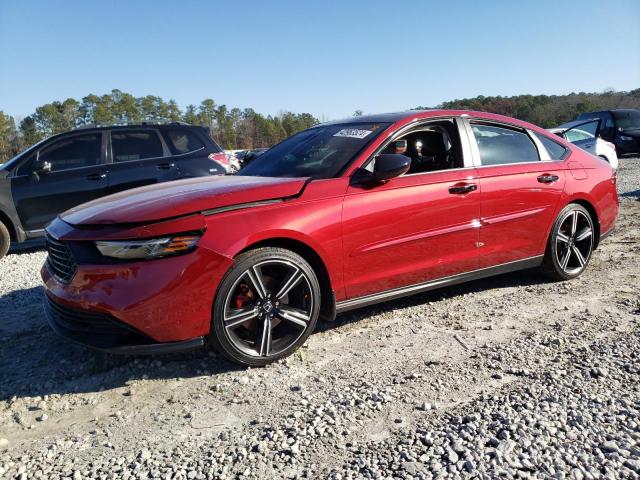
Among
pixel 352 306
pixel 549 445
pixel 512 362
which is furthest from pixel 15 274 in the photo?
pixel 549 445

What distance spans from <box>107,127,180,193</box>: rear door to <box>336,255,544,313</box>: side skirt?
4.93 metres

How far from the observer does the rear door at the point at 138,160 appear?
24.2ft

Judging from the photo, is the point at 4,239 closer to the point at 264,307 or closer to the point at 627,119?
the point at 264,307

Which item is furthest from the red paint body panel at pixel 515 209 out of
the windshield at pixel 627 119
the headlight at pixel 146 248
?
the windshield at pixel 627 119

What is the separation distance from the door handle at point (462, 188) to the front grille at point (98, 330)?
2.50 m

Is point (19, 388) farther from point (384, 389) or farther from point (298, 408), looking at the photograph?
point (384, 389)

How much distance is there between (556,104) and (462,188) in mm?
55670

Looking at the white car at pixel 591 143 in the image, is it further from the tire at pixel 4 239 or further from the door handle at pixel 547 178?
the tire at pixel 4 239

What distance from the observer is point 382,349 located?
3350 millimetres

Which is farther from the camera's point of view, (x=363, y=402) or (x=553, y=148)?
(x=553, y=148)

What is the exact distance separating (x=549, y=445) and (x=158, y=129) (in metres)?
7.29

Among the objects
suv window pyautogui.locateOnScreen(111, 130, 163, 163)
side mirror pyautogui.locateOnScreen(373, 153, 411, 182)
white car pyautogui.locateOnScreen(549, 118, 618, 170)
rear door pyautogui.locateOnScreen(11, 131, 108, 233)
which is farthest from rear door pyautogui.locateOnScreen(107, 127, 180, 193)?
white car pyautogui.locateOnScreen(549, 118, 618, 170)

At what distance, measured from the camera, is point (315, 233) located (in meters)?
3.27

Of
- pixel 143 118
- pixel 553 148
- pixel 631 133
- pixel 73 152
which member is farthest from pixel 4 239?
pixel 143 118
